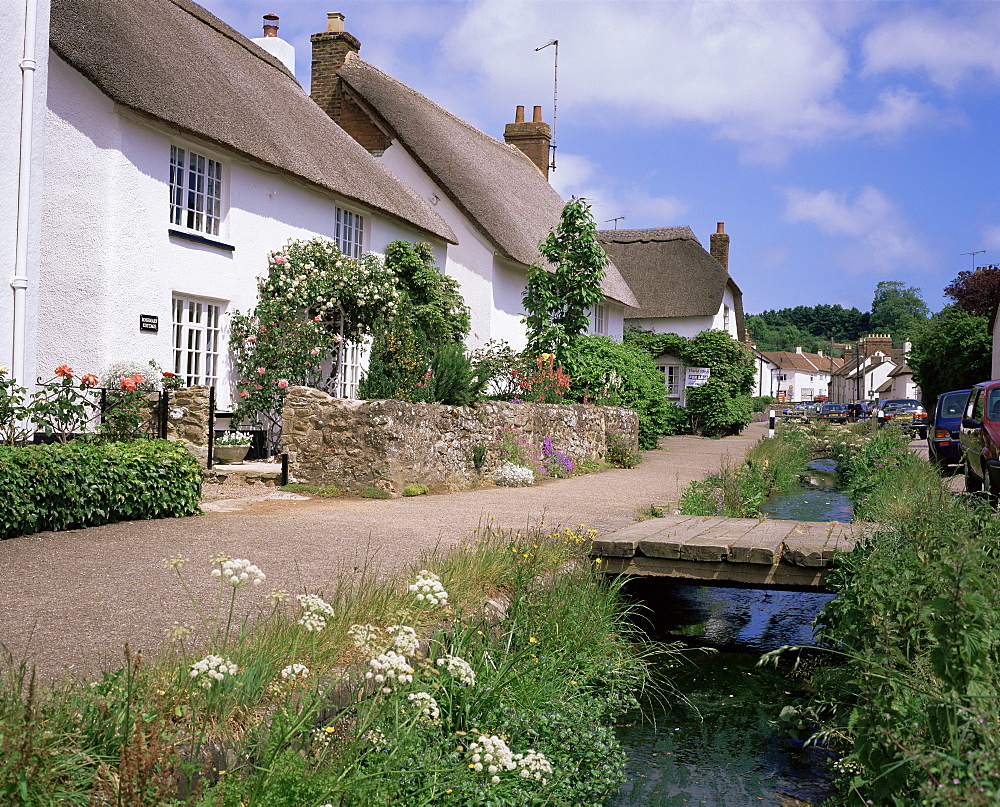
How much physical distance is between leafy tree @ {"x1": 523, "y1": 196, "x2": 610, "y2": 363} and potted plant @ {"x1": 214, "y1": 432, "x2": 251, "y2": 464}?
25.1 feet

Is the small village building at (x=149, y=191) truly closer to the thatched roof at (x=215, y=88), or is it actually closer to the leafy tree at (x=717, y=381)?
the thatched roof at (x=215, y=88)

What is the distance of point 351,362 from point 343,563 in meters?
10.5

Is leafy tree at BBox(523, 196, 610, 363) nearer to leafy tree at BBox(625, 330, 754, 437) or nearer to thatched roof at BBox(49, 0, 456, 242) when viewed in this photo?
thatched roof at BBox(49, 0, 456, 242)

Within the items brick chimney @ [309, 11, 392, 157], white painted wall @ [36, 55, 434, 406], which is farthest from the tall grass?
brick chimney @ [309, 11, 392, 157]

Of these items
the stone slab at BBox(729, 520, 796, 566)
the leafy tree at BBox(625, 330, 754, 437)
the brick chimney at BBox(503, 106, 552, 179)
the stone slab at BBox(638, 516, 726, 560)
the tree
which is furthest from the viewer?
the tree

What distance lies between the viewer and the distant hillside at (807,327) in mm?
151988

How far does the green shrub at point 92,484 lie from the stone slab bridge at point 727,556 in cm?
422

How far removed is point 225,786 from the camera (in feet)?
9.12

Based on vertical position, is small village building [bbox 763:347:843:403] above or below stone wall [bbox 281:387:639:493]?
above

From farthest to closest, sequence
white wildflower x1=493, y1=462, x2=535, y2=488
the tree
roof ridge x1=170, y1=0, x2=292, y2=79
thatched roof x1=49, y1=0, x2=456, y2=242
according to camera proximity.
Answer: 1. the tree
2. roof ridge x1=170, y1=0, x2=292, y2=79
3. white wildflower x1=493, y1=462, x2=535, y2=488
4. thatched roof x1=49, y1=0, x2=456, y2=242

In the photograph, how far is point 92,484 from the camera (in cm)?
770

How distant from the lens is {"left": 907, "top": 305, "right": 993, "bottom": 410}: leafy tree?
33.1m

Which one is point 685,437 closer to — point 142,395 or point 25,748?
point 142,395

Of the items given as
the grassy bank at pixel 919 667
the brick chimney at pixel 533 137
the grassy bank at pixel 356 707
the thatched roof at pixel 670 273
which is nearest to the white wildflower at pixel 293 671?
the grassy bank at pixel 356 707
